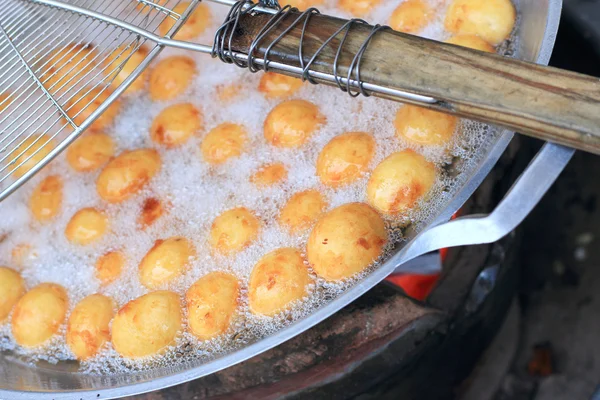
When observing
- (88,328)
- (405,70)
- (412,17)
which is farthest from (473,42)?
(88,328)

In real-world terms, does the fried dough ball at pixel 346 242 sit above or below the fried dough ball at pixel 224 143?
below

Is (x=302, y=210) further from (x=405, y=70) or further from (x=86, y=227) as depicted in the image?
(x=86, y=227)

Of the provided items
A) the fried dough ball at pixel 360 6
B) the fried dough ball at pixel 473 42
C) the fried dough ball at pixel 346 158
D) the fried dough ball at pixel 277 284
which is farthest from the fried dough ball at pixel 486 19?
the fried dough ball at pixel 277 284

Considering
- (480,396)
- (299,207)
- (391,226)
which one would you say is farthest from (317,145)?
(480,396)

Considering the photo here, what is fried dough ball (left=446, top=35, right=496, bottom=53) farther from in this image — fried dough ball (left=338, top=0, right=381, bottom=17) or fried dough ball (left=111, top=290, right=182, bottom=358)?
fried dough ball (left=111, top=290, right=182, bottom=358)

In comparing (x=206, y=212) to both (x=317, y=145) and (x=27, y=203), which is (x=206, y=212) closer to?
(x=317, y=145)

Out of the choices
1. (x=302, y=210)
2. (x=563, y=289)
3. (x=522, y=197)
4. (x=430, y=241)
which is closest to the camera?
(x=522, y=197)

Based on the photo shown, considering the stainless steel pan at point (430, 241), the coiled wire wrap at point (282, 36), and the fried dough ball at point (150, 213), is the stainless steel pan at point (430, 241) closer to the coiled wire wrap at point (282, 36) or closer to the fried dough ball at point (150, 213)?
the coiled wire wrap at point (282, 36)
